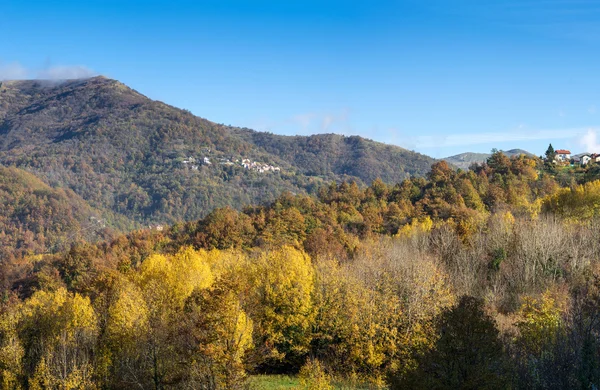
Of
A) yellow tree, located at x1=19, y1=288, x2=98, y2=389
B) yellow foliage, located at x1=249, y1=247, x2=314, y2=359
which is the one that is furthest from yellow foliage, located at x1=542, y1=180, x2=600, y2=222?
yellow tree, located at x1=19, y1=288, x2=98, y2=389

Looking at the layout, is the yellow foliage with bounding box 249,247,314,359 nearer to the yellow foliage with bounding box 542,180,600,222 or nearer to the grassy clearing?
the grassy clearing

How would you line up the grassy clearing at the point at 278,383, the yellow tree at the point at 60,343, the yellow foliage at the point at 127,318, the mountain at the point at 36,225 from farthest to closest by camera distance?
the mountain at the point at 36,225, the yellow foliage at the point at 127,318, the yellow tree at the point at 60,343, the grassy clearing at the point at 278,383

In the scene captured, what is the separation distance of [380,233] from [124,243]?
5695 cm

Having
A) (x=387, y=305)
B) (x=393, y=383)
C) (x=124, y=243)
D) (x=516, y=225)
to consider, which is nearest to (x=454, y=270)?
(x=516, y=225)

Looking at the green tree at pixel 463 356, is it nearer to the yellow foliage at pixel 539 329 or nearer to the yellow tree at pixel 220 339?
the yellow tree at pixel 220 339

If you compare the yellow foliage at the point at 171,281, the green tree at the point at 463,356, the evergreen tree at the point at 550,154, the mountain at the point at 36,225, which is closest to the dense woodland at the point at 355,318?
the green tree at the point at 463,356

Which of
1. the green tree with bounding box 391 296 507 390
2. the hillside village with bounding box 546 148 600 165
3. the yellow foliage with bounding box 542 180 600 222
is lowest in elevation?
the green tree with bounding box 391 296 507 390

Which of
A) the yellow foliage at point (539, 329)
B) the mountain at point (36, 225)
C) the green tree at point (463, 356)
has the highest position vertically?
the green tree at point (463, 356)

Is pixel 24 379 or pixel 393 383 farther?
pixel 24 379

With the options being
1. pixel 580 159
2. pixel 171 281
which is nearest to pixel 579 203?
pixel 171 281

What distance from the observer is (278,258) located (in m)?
41.8

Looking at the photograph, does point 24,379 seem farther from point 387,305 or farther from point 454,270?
point 454,270

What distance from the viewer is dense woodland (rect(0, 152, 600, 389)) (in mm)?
22062

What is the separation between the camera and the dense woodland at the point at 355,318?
22062mm
